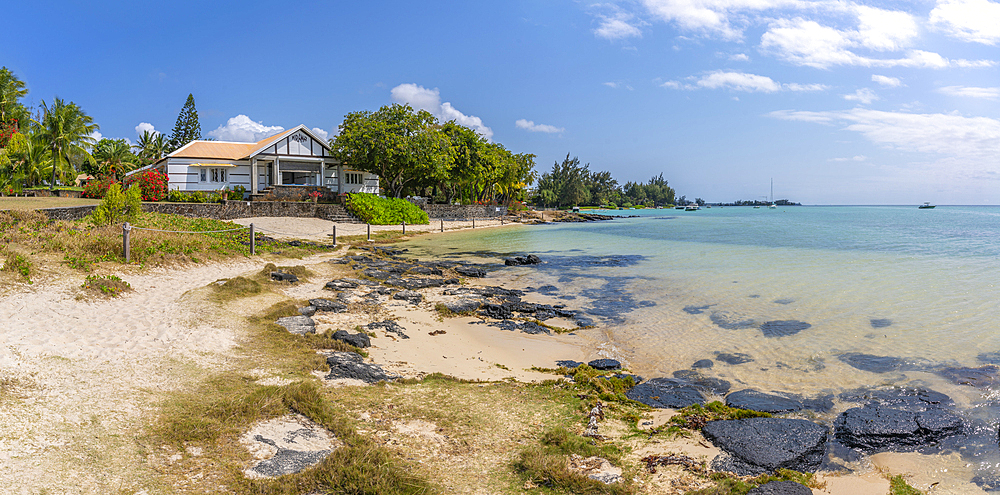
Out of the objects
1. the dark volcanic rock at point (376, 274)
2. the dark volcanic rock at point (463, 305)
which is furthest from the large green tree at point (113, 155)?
the dark volcanic rock at point (463, 305)

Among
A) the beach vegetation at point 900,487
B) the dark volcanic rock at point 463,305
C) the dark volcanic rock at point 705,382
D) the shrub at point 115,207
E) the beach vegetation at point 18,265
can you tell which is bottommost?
the dark volcanic rock at point 705,382

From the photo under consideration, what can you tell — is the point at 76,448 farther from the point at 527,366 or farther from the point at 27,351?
the point at 527,366

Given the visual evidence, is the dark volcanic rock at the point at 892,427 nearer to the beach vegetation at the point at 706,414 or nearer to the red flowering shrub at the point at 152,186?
the beach vegetation at the point at 706,414

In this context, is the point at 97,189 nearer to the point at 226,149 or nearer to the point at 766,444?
the point at 226,149

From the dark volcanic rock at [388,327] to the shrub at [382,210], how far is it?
2980 cm

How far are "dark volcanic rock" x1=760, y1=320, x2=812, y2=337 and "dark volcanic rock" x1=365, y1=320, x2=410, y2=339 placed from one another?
7564 mm

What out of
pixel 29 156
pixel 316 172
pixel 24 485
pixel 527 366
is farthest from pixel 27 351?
pixel 29 156

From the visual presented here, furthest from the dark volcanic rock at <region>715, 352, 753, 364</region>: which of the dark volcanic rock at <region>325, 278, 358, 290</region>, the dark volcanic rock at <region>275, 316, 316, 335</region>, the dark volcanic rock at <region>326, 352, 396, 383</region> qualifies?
the dark volcanic rock at <region>325, 278, 358, 290</region>

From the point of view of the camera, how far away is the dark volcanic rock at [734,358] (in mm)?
8844

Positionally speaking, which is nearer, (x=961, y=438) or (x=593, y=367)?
(x=961, y=438)

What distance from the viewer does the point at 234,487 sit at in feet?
12.9

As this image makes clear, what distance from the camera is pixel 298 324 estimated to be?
9.15 metres

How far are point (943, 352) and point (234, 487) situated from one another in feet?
37.8

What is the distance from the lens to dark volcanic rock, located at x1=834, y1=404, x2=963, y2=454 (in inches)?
221
